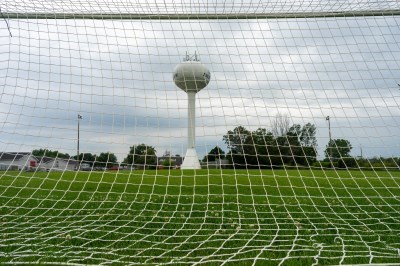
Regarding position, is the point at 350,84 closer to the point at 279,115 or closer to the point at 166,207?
the point at 279,115

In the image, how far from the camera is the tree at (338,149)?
617cm

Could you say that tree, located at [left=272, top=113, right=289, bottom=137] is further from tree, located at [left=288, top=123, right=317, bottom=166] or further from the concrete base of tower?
the concrete base of tower

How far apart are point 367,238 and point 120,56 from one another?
4.15 m

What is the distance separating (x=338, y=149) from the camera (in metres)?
6.27

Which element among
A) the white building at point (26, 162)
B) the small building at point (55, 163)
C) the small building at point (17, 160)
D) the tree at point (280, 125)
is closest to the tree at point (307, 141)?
the tree at point (280, 125)

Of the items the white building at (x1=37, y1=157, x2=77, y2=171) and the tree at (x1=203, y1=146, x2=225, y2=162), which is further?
the tree at (x1=203, y1=146, x2=225, y2=162)

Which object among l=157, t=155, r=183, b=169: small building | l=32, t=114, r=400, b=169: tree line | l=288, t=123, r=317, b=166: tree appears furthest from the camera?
l=157, t=155, r=183, b=169: small building

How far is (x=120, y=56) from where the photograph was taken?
6.16m

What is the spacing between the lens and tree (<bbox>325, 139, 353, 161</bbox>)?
6170 mm

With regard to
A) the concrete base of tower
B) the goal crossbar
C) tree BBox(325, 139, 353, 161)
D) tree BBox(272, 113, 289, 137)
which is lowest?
tree BBox(325, 139, 353, 161)

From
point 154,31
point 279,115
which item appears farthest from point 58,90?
point 279,115

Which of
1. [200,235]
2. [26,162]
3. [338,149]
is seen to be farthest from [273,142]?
[200,235]

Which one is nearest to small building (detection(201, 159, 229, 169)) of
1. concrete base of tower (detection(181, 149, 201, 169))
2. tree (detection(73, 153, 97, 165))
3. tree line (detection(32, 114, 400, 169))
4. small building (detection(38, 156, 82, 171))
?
tree line (detection(32, 114, 400, 169))

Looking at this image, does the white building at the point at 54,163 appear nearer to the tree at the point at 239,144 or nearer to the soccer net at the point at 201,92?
the soccer net at the point at 201,92
